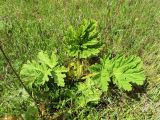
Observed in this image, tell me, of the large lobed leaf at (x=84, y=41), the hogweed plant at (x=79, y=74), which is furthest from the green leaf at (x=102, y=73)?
the large lobed leaf at (x=84, y=41)

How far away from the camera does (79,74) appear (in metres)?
3.53

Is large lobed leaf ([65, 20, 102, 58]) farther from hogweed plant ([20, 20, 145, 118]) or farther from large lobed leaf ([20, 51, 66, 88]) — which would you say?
large lobed leaf ([20, 51, 66, 88])

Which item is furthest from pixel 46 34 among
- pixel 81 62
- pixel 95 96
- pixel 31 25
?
pixel 95 96

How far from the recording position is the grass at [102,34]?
11.3 feet

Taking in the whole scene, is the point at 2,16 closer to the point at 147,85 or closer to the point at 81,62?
the point at 81,62

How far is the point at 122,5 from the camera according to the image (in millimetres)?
4312

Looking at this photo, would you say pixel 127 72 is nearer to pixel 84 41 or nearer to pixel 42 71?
pixel 84 41

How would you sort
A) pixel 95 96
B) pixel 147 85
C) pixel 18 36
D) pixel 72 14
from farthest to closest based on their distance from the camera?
1. pixel 72 14
2. pixel 18 36
3. pixel 147 85
4. pixel 95 96

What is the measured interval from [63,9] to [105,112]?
1.51 meters

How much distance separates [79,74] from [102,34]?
0.70 meters

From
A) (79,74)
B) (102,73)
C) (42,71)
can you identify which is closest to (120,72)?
(102,73)

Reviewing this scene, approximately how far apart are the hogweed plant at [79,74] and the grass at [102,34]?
0.21 meters

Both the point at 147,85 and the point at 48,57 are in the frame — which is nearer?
the point at 48,57

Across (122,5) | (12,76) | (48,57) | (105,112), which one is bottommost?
(105,112)
